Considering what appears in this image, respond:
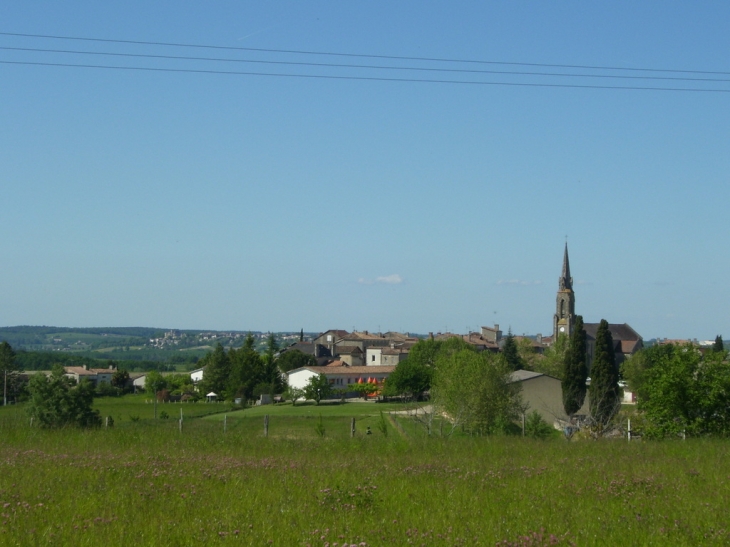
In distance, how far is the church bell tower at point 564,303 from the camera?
14250 centimetres

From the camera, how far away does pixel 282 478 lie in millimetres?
10820

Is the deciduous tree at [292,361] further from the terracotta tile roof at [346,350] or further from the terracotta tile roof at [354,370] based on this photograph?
the terracotta tile roof at [346,350]

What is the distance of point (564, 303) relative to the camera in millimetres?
146000

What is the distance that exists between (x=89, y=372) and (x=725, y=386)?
407 feet

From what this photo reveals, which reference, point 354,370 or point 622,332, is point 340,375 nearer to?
point 354,370

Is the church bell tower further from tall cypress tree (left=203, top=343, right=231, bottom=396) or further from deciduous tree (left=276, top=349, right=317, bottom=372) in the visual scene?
tall cypress tree (left=203, top=343, right=231, bottom=396)

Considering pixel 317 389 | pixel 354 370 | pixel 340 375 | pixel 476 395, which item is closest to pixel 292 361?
pixel 354 370

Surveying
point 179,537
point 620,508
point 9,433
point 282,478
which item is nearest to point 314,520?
point 179,537

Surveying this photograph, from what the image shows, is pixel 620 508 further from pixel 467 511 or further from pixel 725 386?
pixel 725 386

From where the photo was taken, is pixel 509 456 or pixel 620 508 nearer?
pixel 620 508

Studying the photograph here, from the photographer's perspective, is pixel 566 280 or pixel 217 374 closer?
pixel 217 374

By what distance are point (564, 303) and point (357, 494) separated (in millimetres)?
141713

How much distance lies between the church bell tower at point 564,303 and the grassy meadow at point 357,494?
430 ft

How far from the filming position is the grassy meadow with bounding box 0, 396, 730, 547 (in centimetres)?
766
